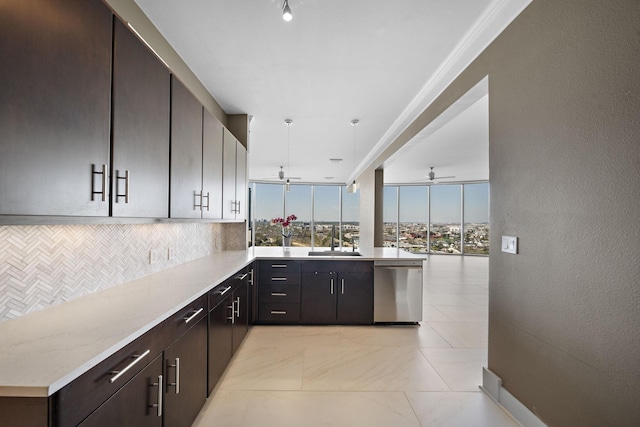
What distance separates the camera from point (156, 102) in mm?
1775

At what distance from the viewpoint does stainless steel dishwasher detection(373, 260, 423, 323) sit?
3701 mm

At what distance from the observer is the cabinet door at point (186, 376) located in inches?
59.8

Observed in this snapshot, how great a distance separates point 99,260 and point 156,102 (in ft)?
3.41

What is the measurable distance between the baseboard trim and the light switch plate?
37.2 inches

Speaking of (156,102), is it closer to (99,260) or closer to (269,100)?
(99,260)

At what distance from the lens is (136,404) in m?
1.24

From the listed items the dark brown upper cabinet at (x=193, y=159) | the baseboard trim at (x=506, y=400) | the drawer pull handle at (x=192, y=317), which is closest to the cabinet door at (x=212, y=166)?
the dark brown upper cabinet at (x=193, y=159)

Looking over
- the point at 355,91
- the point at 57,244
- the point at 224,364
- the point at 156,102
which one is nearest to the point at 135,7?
the point at 156,102

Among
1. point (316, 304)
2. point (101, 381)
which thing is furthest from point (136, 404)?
point (316, 304)

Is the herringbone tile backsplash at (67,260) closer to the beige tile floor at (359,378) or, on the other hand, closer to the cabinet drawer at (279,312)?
the beige tile floor at (359,378)

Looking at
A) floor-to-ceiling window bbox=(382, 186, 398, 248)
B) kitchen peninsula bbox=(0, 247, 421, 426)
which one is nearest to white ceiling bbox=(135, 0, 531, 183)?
kitchen peninsula bbox=(0, 247, 421, 426)

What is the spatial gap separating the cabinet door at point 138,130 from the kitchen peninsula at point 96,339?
1.61 ft

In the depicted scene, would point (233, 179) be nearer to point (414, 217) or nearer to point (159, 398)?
point (159, 398)

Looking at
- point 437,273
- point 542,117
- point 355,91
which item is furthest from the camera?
point 437,273
